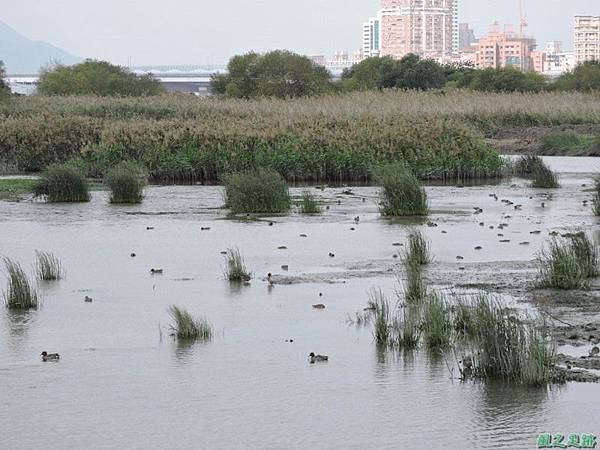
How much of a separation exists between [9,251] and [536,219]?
9.55 m

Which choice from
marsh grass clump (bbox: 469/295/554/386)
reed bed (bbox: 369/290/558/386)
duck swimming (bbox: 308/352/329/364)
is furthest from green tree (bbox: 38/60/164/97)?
marsh grass clump (bbox: 469/295/554/386)

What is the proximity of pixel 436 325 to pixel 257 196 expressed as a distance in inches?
529

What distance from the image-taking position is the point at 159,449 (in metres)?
8.73

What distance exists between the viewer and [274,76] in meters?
81.7

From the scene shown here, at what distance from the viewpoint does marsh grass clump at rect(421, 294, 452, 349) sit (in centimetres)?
1166

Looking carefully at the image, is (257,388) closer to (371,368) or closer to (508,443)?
(371,368)

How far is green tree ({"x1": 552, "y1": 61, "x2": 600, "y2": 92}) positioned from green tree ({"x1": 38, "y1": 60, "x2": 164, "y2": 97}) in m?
27.1

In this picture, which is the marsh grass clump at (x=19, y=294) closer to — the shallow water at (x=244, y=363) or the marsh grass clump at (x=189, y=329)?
the shallow water at (x=244, y=363)

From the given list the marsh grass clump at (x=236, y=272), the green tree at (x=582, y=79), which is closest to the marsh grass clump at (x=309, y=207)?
the marsh grass clump at (x=236, y=272)

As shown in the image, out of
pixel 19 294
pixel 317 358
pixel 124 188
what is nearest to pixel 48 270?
pixel 19 294

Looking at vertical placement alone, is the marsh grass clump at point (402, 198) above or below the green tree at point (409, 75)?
below

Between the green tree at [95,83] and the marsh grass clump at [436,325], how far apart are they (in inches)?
2756

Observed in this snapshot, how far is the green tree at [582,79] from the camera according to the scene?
281ft

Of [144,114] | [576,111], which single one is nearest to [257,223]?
[144,114]
